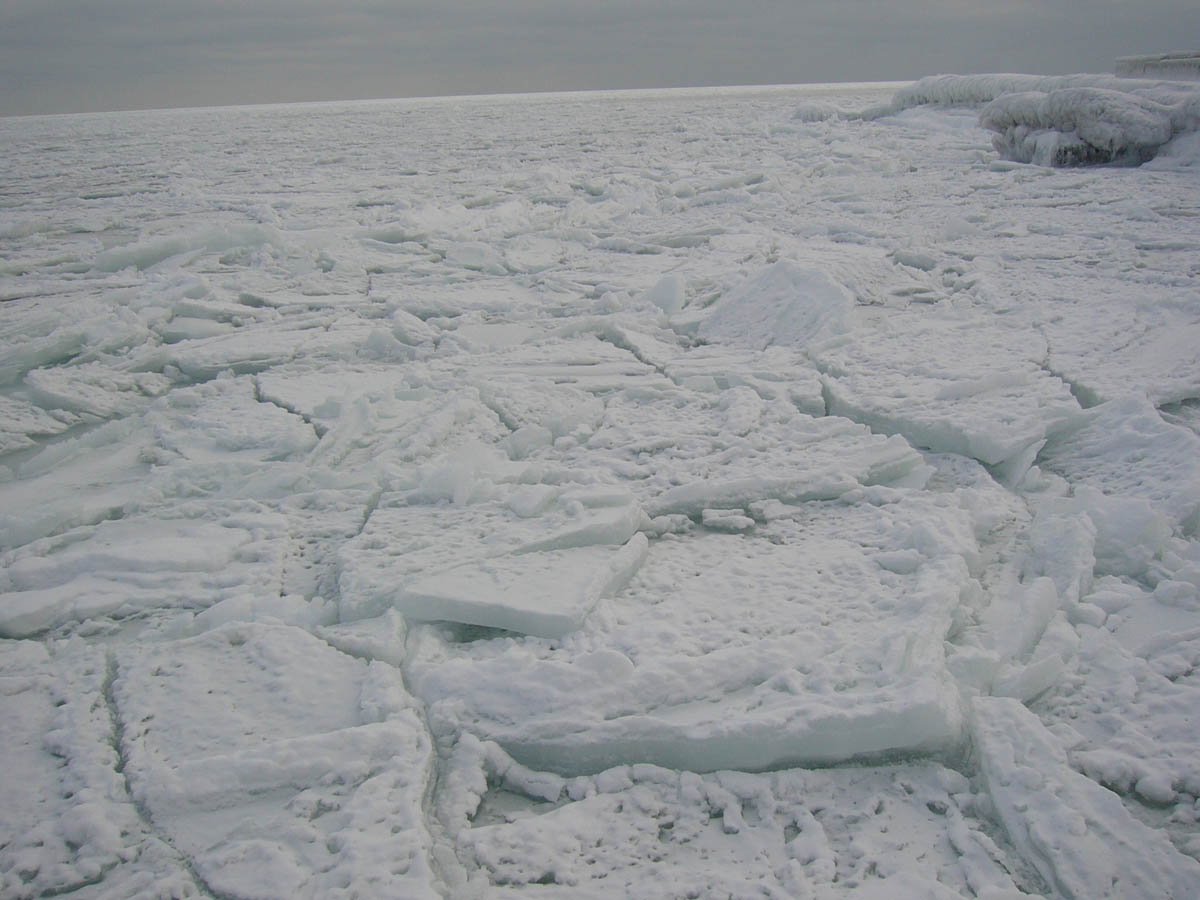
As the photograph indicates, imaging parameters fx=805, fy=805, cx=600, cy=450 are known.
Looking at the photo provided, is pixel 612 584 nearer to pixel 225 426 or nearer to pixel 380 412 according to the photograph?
pixel 380 412

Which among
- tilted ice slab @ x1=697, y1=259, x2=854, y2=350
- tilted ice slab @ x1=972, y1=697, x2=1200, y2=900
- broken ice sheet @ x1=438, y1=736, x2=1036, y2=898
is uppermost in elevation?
tilted ice slab @ x1=697, y1=259, x2=854, y2=350

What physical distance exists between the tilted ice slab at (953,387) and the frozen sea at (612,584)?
2 cm

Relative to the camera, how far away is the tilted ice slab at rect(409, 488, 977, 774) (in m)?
1.18

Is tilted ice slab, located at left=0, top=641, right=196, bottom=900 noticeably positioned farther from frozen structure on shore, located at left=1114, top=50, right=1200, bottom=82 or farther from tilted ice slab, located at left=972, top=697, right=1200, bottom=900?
frozen structure on shore, located at left=1114, top=50, right=1200, bottom=82

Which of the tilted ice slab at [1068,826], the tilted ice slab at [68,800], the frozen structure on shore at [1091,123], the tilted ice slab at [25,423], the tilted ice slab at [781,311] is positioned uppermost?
the frozen structure on shore at [1091,123]

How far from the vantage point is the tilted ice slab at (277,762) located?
100 centimetres

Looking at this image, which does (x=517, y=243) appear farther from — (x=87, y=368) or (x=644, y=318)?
(x=87, y=368)

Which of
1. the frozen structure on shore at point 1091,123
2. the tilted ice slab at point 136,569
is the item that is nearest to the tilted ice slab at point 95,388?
the tilted ice slab at point 136,569

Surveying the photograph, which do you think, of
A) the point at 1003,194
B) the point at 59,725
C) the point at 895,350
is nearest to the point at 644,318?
the point at 895,350

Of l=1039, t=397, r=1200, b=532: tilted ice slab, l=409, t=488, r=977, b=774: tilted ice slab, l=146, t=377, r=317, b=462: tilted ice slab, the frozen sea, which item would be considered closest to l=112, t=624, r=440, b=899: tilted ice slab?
the frozen sea

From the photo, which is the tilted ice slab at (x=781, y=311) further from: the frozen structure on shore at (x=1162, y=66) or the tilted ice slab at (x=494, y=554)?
the frozen structure on shore at (x=1162, y=66)

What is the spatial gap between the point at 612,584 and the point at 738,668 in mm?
335

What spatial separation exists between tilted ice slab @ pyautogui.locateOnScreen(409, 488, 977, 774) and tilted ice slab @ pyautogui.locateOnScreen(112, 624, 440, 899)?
0.37 ft

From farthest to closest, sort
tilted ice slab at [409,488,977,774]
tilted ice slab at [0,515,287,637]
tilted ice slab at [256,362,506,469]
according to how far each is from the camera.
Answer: tilted ice slab at [256,362,506,469] < tilted ice slab at [0,515,287,637] < tilted ice slab at [409,488,977,774]
